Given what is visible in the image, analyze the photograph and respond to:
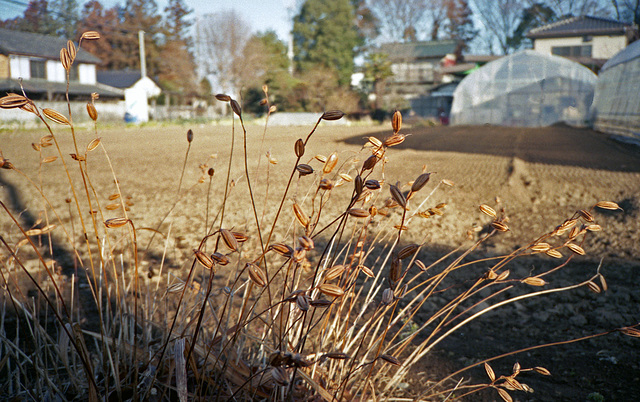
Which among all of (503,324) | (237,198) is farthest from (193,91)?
(503,324)

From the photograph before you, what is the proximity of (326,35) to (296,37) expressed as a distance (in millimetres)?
Answer: 2768

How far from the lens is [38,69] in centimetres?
2134

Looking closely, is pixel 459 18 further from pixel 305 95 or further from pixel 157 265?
pixel 157 265

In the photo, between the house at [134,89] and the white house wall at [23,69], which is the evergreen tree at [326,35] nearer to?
the house at [134,89]

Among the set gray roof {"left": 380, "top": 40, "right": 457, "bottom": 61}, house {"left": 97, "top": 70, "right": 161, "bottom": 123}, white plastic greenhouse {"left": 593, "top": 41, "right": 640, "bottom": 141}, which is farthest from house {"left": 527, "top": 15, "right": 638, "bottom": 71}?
house {"left": 97, "top": 70, "right": 161, "bottom": 123}

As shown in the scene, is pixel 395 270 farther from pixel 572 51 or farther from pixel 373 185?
pixel 572 51

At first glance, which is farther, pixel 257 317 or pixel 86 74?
pixel 86 74

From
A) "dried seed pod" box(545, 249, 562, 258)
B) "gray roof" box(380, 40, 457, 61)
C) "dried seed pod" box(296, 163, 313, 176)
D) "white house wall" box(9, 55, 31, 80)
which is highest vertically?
"gray roof" box(380, 40, 457, 61)

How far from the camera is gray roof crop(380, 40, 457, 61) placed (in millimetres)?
29245

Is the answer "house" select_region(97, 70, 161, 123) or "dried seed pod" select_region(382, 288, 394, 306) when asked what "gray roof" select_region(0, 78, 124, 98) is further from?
"dried seed pod" select_region(382, 288, 394, 306)

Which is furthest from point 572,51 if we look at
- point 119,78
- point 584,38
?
point 119,78

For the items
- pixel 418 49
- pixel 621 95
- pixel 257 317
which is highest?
pixel 418 49

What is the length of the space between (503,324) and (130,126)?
60.3 feet

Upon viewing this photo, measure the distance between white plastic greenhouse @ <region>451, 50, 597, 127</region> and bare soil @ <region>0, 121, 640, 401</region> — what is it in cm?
891
